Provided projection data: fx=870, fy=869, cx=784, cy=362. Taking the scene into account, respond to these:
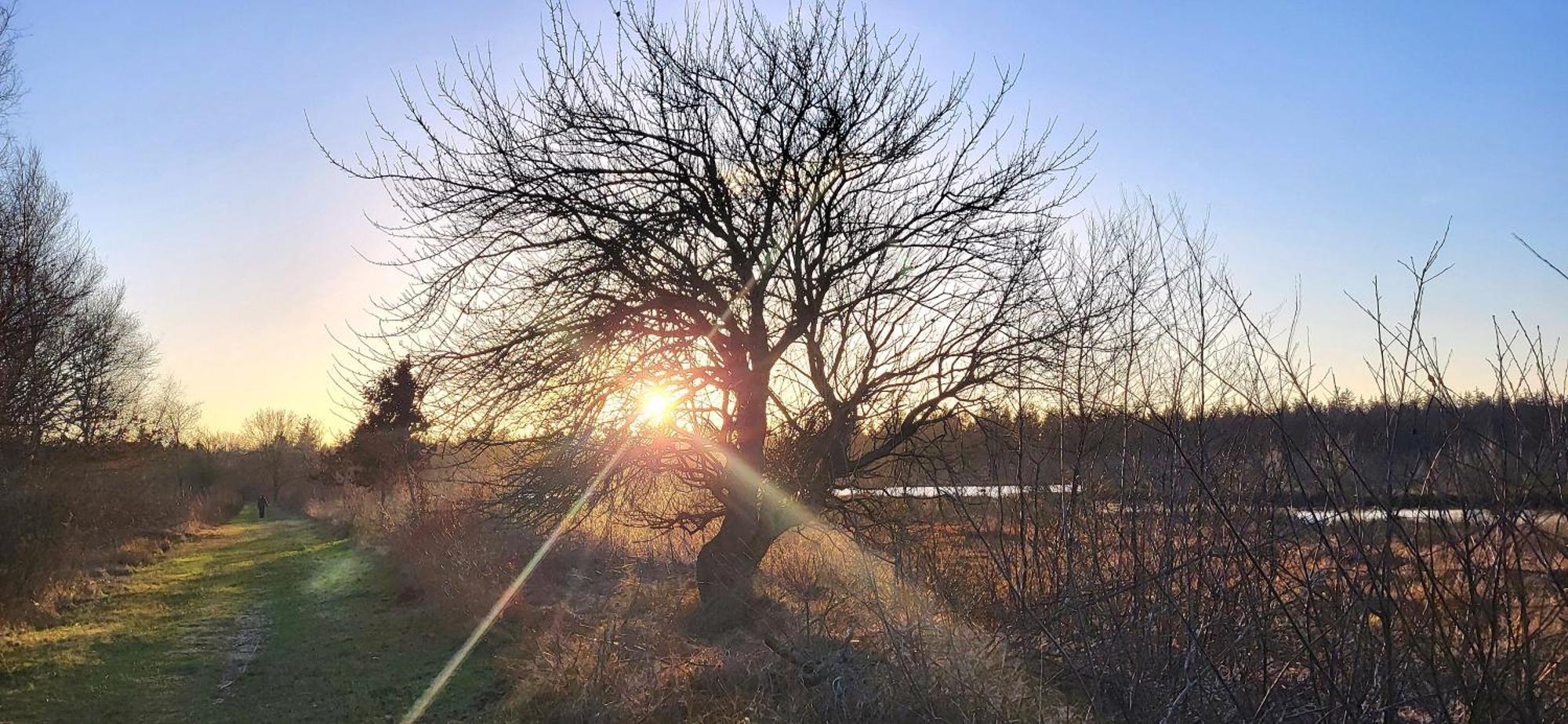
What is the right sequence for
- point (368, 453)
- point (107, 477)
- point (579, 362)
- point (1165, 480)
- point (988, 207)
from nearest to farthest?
point (1165, 480) < point (579, 362) < point (988, 207) < point (107, 477) < point (368, 453)

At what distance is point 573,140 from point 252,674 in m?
6.43

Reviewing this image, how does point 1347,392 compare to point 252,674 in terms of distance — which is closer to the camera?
point 1347,392

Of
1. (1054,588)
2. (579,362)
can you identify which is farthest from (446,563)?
(1054,588)

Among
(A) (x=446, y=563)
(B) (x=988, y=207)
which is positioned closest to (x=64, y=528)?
(A) (x=446, y=563)

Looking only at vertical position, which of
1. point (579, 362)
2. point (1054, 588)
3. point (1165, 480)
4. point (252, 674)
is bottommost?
point (252, 674)

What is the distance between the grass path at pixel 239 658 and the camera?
25.1 ft

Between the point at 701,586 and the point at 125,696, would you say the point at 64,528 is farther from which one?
the point at 701,586

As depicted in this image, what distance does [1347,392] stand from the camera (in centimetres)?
468

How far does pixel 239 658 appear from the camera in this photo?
9.77 m

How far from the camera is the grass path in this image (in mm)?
7664

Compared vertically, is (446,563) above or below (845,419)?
below

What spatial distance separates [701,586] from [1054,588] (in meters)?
5.44

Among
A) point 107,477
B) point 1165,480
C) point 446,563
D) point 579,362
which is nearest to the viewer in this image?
point 1165,480

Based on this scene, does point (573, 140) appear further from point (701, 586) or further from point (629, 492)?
point (701, 586)
